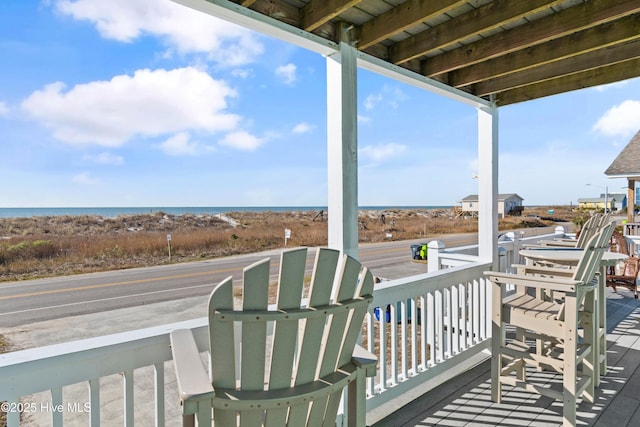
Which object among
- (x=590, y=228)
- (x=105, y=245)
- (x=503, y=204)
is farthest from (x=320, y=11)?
(x=503, y=204)

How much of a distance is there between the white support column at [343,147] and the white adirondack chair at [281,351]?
2.57 feet

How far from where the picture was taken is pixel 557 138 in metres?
16.2

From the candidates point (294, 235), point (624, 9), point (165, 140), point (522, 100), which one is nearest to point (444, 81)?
point (522, 100)

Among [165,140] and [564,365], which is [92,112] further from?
[564,365]

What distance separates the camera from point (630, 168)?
8.77 meters

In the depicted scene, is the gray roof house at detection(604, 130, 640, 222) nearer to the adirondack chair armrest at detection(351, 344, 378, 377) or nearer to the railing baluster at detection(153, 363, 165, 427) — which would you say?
the adirondack chair armrest at detection(351, 344, 378, 377)

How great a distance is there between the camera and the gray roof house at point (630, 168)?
8.69 m

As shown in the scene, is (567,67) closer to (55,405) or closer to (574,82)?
(574,82)

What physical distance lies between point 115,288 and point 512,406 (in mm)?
8696

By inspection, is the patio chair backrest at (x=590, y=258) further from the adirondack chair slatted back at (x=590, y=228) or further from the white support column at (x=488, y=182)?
the adirondack chair slatted back at (x=590, y=228)

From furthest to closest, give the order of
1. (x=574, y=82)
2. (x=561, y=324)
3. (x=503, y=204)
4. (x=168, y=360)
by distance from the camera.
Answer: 1. (x=503, y=204)
2. (x=574, y=82)
3. (x=561, y=324)
4. (x=168, y=360)

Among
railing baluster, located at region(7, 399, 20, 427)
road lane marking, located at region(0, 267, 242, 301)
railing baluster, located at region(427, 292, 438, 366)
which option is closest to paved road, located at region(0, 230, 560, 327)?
road lane marking, located at region(0, 267, 242, 301)

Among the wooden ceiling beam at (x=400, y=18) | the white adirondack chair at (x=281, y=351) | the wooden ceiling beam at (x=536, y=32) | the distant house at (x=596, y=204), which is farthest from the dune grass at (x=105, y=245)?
the white adirondack chair at (x=281, y=351)

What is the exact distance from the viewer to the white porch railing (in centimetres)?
100
